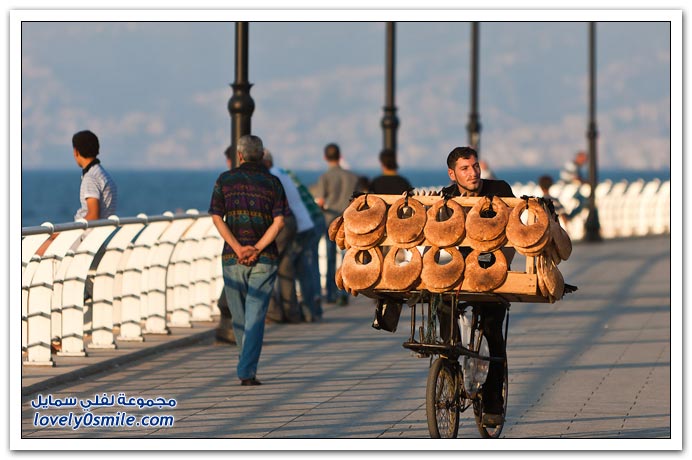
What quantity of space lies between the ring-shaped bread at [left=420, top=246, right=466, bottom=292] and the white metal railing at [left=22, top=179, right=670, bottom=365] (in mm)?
3830

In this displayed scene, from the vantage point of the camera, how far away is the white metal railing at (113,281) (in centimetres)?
1241

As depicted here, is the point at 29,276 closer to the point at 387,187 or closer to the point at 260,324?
the point at 260,324

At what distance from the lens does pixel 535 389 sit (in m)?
12.0

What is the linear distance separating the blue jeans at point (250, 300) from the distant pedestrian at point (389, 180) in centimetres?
511

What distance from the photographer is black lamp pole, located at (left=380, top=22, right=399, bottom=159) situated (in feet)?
81.1

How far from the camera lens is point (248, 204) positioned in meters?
12.3

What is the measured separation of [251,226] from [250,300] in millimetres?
521

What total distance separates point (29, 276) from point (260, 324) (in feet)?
5.48

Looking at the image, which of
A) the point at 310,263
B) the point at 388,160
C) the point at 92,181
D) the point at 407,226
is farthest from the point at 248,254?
the point at 388,160

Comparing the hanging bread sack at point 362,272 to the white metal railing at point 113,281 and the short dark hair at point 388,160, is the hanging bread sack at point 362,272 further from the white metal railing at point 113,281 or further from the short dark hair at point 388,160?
the short dark hair at point 388,160

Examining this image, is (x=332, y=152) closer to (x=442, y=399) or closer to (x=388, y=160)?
(x=388, y=160)

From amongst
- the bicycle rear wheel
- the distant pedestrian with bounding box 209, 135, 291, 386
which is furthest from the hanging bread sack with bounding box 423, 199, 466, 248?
the distant pedestrian with bounding box 209, 135, 291, 386

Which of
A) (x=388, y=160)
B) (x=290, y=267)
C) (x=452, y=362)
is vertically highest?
(x=388, y=160)

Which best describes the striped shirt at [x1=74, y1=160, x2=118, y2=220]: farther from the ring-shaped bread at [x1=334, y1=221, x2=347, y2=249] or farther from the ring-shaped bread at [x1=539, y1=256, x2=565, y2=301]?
the ring-shaped bread at [x1=539, y1=256, x2=565, y2=301]
